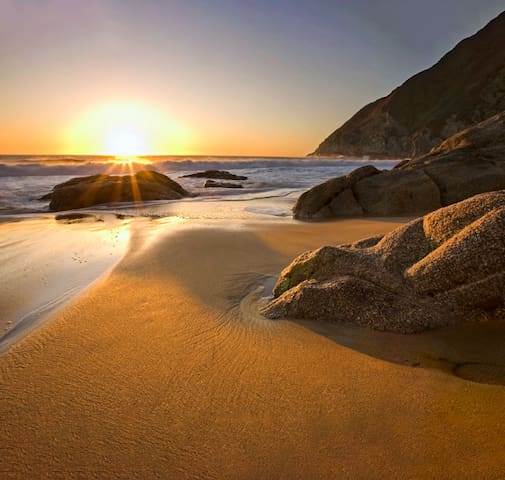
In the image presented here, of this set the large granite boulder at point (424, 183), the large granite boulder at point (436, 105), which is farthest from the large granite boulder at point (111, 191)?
the large granite boulder at point (436, 105)

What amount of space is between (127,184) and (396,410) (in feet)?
38.3

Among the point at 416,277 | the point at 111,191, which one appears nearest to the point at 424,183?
the point at 416,277

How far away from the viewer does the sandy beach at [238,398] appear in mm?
1326

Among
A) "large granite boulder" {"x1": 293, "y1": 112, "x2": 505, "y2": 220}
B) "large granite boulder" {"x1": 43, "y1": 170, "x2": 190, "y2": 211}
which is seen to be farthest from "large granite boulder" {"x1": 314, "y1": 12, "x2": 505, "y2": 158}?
"large granite boulder" {"x1": 293, "y1": 112, "x2": 505, "y2": 220}

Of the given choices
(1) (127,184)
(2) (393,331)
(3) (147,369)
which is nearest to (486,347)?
(2) (393,331)

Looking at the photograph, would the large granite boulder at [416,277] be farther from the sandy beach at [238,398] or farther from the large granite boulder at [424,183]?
the large granite boulder at [424,183]

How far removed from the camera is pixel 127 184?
39.2 ft

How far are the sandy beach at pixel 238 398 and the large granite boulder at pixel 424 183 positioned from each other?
554 cm

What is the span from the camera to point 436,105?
59.0m

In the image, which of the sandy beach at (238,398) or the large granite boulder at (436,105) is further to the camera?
the large granite boulder at (436,105)

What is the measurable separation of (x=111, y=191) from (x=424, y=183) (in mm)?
8990

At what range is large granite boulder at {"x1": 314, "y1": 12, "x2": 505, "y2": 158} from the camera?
167ft

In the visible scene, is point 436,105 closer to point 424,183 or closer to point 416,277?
point 424,183

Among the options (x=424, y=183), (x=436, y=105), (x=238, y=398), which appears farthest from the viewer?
(x=436, y=105)
